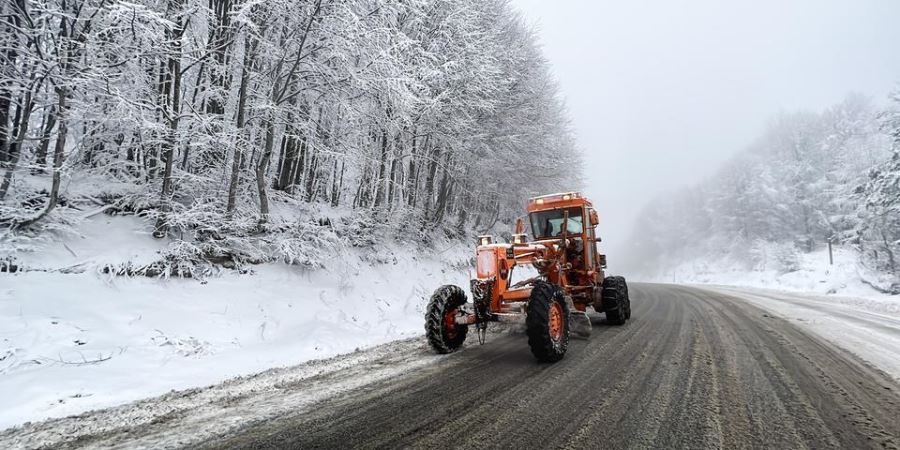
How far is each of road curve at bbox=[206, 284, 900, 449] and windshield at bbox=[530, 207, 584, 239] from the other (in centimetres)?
260

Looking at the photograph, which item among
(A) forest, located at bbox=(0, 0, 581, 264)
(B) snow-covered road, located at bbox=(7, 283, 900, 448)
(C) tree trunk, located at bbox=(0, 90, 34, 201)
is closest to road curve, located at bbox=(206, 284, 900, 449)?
(B) snow-covered road, located at bbox=(7, 283, 900, 448)

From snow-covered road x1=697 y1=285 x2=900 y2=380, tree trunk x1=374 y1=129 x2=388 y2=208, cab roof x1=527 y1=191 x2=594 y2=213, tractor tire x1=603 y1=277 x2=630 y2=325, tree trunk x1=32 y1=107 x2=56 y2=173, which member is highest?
tree trunk x1=374 y1=129 x2=388 y2=208

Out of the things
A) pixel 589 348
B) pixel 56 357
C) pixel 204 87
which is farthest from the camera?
pixel 204 87

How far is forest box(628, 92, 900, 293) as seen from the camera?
1741 cm

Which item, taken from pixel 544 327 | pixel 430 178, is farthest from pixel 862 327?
pixel 430 178

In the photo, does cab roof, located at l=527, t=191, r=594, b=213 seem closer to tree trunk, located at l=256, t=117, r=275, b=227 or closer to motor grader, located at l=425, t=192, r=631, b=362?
motor grader, located at l=425, t=192, r=631, b=362

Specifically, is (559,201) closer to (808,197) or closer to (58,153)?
(58,153)

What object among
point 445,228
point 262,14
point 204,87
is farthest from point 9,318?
point 445,228

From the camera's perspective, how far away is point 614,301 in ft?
23.8

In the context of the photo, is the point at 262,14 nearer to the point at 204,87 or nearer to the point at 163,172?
the point at 204,87

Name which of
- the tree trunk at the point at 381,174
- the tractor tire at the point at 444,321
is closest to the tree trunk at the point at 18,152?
the tractor tire at the point at 444,321

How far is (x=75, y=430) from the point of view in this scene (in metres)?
2.94

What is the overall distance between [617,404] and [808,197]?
146ft

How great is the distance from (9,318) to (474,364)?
5.37 m
